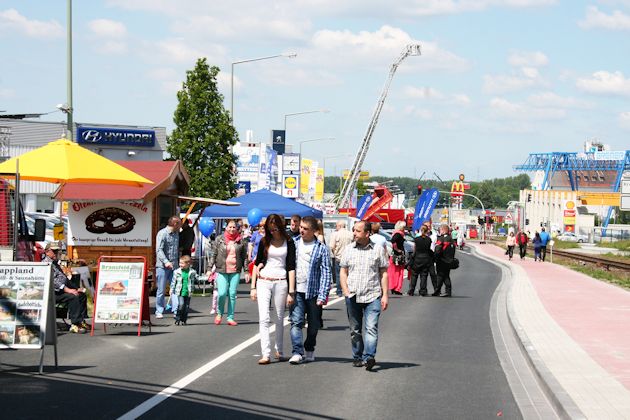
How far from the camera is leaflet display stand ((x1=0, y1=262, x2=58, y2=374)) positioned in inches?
437

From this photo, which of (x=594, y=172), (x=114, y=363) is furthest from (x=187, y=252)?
(x=594, y=172)

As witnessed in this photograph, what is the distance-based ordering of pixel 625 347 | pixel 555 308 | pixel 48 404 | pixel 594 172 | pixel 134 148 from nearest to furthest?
pixel 48 404 < pixel 625 347 < pixel 555 308 < pixel 134 148 < pixel 594 172

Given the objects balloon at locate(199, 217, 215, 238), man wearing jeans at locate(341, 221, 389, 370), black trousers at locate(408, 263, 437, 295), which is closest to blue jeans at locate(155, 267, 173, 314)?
man wearing jeans at locate(341, 221, 389, 370)

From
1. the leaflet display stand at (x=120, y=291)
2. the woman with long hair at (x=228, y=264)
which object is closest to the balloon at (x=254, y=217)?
the woman with long hair at (x=228, y=264)

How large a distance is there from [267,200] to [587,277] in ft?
45.0

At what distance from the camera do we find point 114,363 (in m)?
12.1

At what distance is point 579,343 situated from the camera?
14.7 metres

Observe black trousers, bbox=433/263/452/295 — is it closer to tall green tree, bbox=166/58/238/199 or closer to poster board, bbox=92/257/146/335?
poster board, bbox=92/257/146/335

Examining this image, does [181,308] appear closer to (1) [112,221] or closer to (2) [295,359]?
(2) [295,359]

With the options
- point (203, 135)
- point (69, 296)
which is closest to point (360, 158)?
point (203, 135)

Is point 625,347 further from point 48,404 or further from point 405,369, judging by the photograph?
point 48,404

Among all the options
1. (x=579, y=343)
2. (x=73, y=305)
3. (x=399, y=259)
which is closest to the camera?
(x=579, y=343)

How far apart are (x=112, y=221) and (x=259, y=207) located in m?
5.80

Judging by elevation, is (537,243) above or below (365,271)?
below
